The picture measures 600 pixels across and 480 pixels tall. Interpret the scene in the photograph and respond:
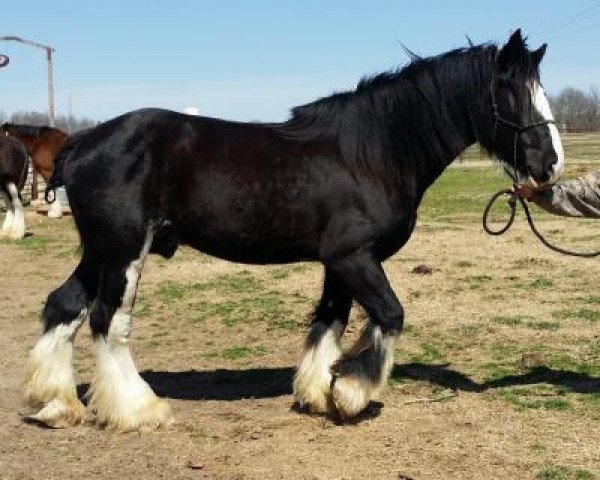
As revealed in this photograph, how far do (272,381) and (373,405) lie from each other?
1.10m

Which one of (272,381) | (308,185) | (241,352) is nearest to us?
(308,185)

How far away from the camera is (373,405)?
18.3 ft

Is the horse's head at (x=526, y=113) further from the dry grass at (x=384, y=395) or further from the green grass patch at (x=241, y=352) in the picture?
the green grass patch at (x=241, y=352)

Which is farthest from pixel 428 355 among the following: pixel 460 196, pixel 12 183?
pixel 460 196

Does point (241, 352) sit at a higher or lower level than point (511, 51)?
lower

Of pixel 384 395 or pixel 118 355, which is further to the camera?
pixel 384 395

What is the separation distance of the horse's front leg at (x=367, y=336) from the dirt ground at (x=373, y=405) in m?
0.22

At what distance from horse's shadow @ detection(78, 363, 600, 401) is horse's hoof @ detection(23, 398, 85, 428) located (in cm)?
77

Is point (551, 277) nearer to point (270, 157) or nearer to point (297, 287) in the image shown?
point (297, 287)

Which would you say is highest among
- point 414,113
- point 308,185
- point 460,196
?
point 414,113

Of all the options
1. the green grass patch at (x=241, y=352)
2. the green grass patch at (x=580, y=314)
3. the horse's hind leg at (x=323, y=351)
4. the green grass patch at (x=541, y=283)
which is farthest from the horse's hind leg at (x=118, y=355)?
the green grass patch at (x=541, y=283)

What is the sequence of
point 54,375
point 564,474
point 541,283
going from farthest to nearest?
point 541,283, point 54,375, point 564,474

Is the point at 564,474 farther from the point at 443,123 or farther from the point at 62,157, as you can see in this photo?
the point at 62,157

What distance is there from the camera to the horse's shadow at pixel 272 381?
236 inches
